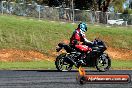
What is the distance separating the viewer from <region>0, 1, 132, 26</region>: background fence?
43.9 meters

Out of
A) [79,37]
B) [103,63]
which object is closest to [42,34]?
[103,63]

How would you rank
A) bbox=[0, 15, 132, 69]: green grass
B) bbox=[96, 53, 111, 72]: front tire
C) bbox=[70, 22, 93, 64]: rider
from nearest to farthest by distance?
bbox=[70, 22, 93, 64]: rider
bbox=[96, 53, 111, 72]: front tire
bbox=[0, 15, 132, 69]: green grass

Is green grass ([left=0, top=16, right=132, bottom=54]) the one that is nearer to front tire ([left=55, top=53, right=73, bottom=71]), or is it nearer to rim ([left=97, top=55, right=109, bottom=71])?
rim ([left=97, top=55, right=109, bottom=71])

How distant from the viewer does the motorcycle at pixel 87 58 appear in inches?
733

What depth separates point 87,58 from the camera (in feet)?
62.5

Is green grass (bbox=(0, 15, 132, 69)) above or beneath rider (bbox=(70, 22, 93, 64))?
beneath

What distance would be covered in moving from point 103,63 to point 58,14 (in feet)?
87.8

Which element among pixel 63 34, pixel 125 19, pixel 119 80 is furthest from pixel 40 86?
pixel 125 19

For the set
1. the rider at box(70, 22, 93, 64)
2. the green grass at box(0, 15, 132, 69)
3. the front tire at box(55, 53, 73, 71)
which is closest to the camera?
the rider at box(70, 22, 93, 64)

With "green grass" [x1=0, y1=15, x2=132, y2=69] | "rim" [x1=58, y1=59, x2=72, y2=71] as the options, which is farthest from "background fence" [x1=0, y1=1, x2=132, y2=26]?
"rim" [x1=58, y1=59, x2=72, y2=71]

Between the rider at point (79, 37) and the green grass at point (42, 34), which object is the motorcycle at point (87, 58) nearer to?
the rider at point (79, 37)

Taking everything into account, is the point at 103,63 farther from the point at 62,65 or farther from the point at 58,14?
the point at 58,14

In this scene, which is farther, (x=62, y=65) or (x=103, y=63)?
(x=103, y=63)

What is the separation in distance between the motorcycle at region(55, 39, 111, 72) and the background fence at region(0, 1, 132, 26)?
83.2 ft
